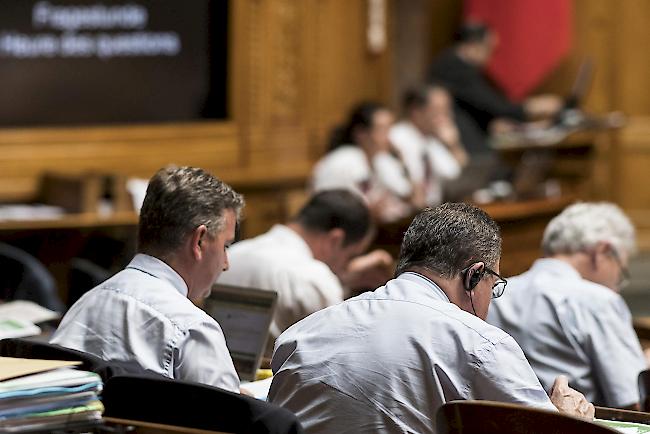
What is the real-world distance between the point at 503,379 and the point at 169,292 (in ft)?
2.75

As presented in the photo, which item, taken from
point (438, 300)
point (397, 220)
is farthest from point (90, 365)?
point (397, 220)

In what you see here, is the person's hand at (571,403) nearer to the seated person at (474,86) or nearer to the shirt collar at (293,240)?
the shirt collar at (293,240)

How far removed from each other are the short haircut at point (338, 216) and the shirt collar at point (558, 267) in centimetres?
78

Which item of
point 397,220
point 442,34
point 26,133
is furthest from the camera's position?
point 442,34

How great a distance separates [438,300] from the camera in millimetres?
2744

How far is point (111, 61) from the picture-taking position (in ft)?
27.2

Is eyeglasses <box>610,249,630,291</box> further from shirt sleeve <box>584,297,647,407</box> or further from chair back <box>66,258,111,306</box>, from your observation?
chair back <box>66,258,111,306</box>

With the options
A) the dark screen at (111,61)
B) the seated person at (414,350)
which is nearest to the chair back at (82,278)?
the dark screen at (111,61)

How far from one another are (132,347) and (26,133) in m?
5.16

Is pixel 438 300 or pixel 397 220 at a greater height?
pixel 438 300

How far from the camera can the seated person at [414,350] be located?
262cm

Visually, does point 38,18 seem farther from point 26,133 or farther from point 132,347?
point 132,347

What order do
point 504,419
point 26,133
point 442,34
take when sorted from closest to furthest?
point 504,419 → point 26,133 → point 442,34

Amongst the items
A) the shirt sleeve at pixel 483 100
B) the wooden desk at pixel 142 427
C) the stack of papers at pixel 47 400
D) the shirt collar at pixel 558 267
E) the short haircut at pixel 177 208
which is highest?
the short haircut at pixel 177 208
